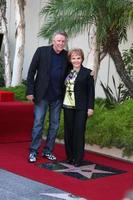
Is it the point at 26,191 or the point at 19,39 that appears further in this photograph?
the point at 19,39

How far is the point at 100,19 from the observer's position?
8484 millimetres

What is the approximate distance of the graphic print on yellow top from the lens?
6871 mm

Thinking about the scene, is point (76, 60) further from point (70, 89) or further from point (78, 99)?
point (78, 99)

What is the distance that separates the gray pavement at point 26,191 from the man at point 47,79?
3.61 ft

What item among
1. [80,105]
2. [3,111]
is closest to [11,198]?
[80,105]

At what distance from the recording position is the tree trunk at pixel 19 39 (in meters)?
11.8

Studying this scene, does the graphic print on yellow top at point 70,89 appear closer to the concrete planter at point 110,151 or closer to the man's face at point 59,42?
the man's face at point 59,42

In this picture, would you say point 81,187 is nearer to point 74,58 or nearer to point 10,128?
point 74,58

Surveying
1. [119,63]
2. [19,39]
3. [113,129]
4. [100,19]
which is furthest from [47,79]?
[19,39]

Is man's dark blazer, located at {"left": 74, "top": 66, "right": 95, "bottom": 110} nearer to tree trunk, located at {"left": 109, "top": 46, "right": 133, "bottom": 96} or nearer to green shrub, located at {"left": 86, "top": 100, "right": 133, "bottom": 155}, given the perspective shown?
green shrub, located at {"left": 86, "top": 100, "right": 133, "bottom": 155}

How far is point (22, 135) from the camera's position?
877 cm

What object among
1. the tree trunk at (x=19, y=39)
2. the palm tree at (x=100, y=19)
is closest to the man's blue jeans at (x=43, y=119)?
the palm tree at (x=100, y=19)

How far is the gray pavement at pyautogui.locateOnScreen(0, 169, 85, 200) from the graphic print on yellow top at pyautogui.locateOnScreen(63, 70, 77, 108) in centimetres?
134

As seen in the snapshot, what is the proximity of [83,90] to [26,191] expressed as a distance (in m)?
1.86
